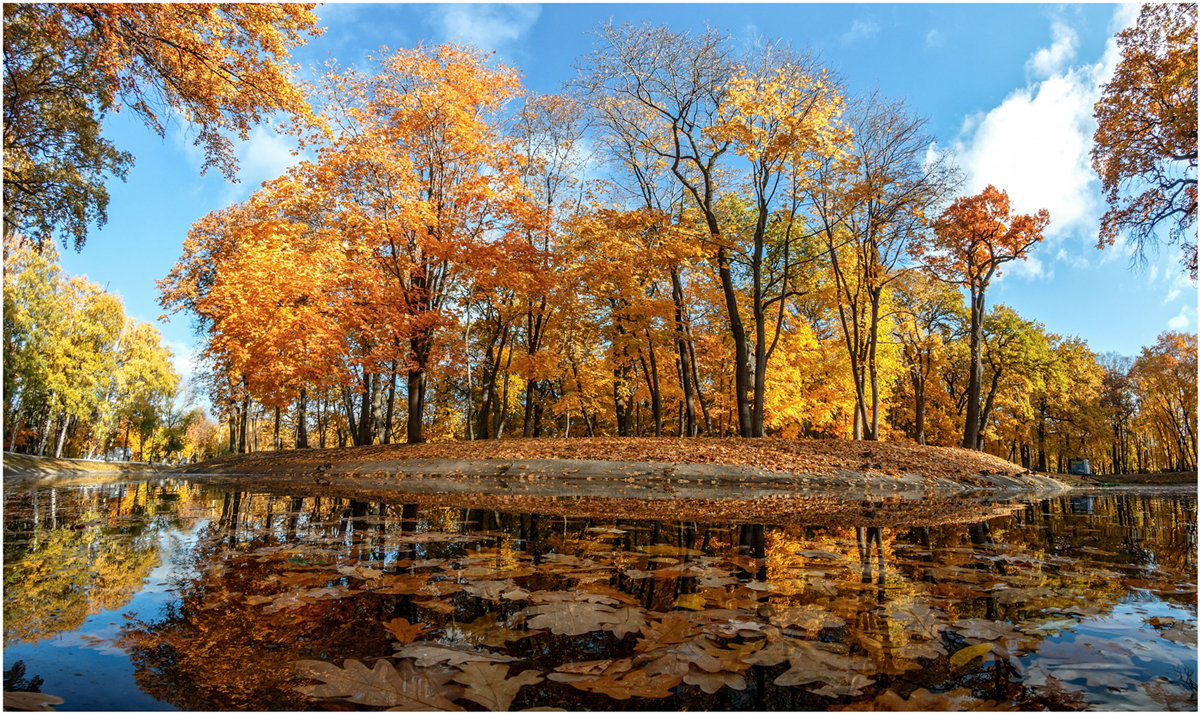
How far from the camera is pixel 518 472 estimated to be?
12375 mm

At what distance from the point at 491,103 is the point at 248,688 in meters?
18.3

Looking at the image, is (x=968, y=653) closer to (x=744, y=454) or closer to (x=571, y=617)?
(x=571, y=617)

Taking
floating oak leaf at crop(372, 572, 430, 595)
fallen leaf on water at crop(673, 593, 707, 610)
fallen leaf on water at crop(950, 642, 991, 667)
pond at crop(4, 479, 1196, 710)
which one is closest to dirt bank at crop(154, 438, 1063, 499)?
pond at crop(4, 479, 1196, 710)

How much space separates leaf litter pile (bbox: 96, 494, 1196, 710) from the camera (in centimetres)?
154

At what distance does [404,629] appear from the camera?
1981mm

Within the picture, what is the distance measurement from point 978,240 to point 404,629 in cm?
2110

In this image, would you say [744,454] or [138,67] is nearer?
[138,67]

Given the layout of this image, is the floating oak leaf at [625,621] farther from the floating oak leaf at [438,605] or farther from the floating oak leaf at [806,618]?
the floating oak leaf at [438,605]

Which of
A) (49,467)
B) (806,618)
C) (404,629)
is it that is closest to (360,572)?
(404,629)

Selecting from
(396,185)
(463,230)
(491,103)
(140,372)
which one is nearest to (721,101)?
(491,103)

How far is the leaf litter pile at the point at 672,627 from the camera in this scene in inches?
60.7

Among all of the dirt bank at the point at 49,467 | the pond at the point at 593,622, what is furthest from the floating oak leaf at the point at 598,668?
the dirt bank at the point at 49,467

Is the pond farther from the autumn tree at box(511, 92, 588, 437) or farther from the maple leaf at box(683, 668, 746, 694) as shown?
the autumn tree at box(511, 92, 588, 437)

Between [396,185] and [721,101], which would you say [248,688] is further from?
[721,101]
